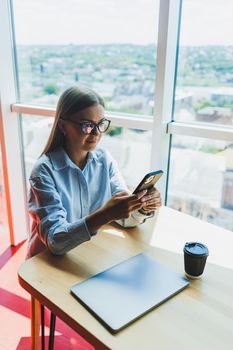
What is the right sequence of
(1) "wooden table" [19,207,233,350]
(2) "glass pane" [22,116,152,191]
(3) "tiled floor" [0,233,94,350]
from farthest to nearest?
(2) "glass pane" [22,116,152,191], (3) "tiled floor" [0,233,94,350], (1) "wooden table" [19,207,233,350]

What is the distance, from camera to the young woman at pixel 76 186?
3.28 feet

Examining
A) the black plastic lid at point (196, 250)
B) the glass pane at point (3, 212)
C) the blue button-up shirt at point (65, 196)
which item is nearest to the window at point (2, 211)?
the glass pane at point (3, 212)

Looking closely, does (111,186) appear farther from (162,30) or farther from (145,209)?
(162,30)

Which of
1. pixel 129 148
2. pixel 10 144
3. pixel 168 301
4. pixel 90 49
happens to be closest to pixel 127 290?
pixel 168 301

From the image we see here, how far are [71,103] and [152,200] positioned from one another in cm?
46

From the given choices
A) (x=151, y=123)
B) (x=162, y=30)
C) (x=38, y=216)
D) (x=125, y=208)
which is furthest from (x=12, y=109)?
(x=125, y=208)

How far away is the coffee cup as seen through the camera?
92 cm

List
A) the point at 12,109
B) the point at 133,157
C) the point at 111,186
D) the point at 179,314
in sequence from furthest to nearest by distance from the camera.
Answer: the point at 12,109 < the point at 133,157 < the point at 111,186 < the point at 179,314

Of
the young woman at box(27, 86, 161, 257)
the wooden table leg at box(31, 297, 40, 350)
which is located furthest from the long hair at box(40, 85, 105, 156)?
the wooden table leg at box(31, 297, 40, 350)

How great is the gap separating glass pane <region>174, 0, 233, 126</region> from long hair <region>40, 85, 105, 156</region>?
0.58 meters

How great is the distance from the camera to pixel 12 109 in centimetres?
216

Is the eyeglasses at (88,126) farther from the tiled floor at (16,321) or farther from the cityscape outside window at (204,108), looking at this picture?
the tiled floor at (16,321)

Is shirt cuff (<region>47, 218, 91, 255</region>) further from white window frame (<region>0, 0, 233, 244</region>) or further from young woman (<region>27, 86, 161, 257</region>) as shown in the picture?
white window frame (<region>0, 0, 233, 244</region>)

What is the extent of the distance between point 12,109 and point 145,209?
1.36m
